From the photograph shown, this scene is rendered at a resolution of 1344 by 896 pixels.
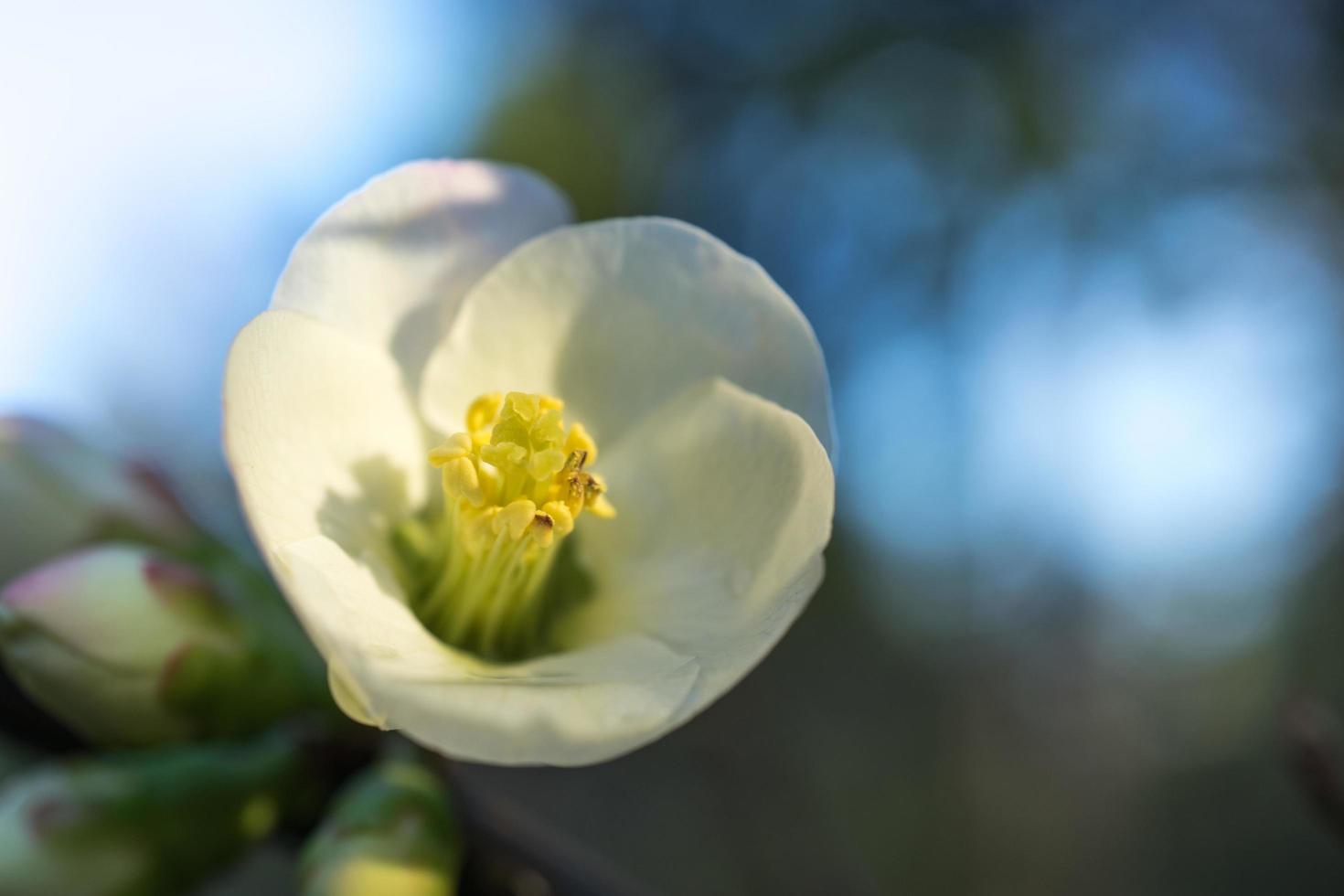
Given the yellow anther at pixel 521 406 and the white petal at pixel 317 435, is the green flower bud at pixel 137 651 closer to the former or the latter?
the white petal at pixel 317 435

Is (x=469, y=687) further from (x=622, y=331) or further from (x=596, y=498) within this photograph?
(x=622, y=331)

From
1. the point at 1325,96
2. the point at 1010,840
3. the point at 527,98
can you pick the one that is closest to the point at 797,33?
the point at 527,98

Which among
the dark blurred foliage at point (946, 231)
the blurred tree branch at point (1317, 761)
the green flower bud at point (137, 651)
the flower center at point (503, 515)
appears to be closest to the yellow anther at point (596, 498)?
the flower center at point (503, 515)

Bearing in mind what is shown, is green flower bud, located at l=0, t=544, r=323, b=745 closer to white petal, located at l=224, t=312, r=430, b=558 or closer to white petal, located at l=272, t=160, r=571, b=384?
white petal, located at l=224, t=312, r=430, b=558

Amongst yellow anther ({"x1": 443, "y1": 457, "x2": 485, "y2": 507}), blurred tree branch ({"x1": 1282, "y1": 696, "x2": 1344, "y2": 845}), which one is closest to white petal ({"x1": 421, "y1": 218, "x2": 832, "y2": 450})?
yellow anther ({"x1": 443, "y1": 457, "x2": 485, "y2": 507})

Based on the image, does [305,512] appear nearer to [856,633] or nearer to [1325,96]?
[1325,96]

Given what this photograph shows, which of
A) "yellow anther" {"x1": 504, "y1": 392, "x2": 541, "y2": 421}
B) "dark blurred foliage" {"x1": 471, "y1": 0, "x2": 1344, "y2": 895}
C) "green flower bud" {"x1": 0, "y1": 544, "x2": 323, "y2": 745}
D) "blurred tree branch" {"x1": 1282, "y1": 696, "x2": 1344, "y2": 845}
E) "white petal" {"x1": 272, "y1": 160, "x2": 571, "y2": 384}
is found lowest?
"dark blurred foliage" {"x1": 471, "y1": 0, "x2": 1344, "y2": 895}
